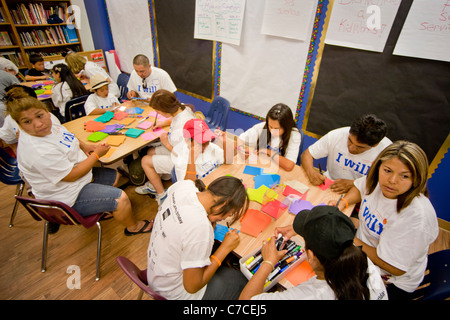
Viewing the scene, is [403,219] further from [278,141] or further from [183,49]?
[183,49]

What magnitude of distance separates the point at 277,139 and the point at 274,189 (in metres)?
0.63

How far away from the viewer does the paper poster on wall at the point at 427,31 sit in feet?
5.99

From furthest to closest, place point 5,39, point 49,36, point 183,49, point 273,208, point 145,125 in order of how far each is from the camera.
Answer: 1. point 49,36
2. point 5,39
3. point 183,49
4. point 145,125
5. point 273,208

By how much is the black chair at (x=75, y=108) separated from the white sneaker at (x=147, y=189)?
1.28 m

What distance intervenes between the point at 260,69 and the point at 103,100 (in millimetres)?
2209

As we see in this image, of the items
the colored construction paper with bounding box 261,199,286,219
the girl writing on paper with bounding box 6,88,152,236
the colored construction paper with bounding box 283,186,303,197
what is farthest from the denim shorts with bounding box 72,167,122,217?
the colored construction paper with bounding box 283,186,303,197

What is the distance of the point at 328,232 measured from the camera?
2.94ft

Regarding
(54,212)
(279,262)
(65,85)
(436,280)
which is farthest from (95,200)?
(436,280)

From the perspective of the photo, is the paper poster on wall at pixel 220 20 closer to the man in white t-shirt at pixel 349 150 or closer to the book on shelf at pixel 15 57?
the man in white t-shirt at pixel 349 150

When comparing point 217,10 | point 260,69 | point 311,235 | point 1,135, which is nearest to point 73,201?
point 1,135

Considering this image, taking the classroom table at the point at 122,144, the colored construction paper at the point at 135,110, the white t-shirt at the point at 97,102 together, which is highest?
the white t-shirt at the point at 97,102

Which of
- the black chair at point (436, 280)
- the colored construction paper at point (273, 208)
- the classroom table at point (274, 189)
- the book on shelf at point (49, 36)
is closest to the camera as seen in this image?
the black chair at point (436, 280)

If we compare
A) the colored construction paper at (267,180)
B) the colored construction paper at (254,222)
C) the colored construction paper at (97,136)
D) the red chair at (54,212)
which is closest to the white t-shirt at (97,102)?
the colored construction paper at (97,136)

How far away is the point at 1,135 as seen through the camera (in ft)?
8.00
